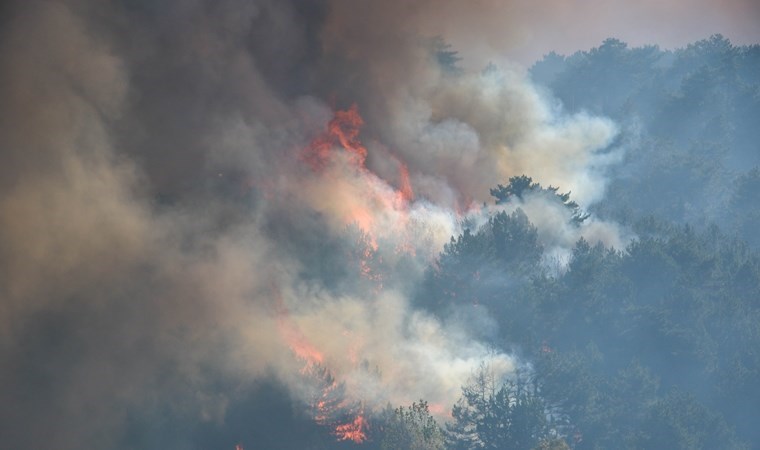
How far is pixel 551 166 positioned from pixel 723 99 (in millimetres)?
34957

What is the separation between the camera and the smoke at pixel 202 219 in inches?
2445

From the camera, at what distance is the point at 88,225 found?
212ft

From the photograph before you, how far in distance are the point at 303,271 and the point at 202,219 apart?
24.3 ft

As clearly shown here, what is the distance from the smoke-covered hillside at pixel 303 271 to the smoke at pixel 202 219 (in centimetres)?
16

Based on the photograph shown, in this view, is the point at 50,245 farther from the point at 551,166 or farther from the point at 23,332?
the point at 551,166

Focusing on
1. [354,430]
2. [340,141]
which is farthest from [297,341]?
[340,141]

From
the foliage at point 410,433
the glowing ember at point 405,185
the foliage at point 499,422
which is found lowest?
the foliage at point 410,433

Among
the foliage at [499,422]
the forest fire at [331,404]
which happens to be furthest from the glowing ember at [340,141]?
the foliage at [499,422]

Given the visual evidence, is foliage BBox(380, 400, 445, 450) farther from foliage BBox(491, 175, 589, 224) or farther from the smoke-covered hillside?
foliage BBox(491, 175, 589, 224)

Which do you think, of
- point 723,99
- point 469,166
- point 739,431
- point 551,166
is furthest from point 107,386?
point 723,99

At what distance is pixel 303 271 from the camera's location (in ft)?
232

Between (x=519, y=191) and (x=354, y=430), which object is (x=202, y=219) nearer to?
(x=354, y=430)

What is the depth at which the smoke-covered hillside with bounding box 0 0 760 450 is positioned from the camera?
6216 centimetres

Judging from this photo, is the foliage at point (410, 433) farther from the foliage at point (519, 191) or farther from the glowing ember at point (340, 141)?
the foliage at point (519, 191)
